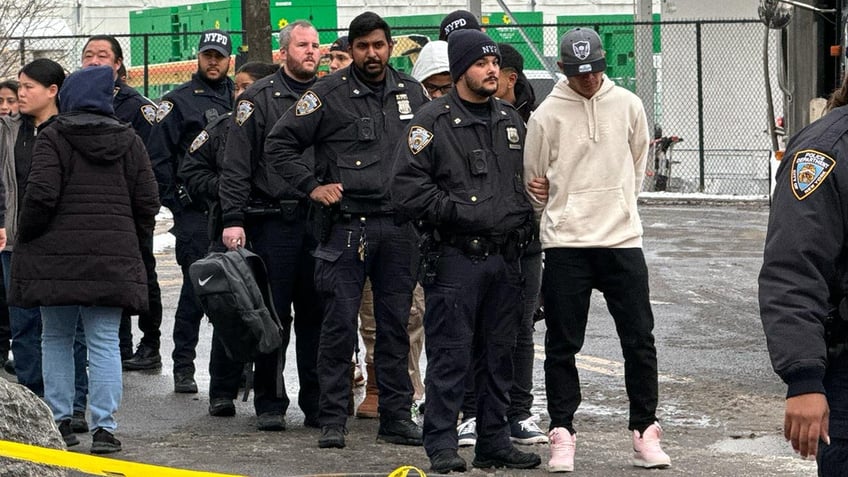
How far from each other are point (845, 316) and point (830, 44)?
646 centimetres

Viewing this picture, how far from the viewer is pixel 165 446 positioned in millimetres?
7113

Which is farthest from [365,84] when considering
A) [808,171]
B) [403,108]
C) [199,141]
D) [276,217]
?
[808,171]

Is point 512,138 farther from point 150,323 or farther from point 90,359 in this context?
point 150,323

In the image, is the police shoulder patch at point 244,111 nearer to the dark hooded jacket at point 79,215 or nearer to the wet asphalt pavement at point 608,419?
the dark hooded jacket at point 79,215

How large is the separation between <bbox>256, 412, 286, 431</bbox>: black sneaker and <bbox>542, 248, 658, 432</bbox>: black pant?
5.03 ft

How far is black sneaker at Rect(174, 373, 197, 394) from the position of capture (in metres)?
8.56

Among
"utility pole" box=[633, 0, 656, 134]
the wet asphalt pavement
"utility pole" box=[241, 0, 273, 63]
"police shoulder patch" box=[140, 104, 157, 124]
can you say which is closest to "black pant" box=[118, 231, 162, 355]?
the wet asphalt pavement

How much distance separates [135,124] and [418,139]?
3130mm

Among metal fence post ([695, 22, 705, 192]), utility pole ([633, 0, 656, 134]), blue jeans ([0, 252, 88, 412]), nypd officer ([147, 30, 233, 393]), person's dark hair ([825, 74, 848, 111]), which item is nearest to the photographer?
person's dark hair ([825, 74, 848, 111])

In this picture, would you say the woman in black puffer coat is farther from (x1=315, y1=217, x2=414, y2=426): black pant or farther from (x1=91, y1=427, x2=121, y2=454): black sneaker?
(x1=315, y1=217, x2=414, y2=426): black pant

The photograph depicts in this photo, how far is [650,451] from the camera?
6.51m

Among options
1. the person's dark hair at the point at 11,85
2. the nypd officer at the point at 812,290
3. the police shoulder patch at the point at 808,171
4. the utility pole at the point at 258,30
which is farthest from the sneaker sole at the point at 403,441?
the utility pole at the point at 258,30

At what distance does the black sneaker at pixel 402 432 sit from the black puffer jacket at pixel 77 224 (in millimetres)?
1283

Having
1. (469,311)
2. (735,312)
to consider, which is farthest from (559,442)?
(735,312)
